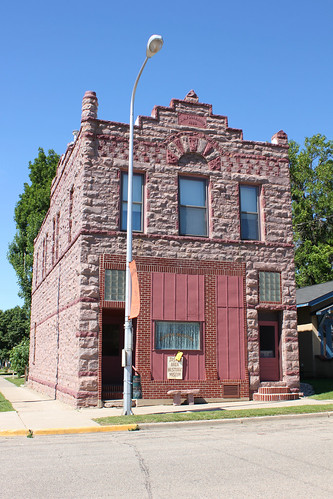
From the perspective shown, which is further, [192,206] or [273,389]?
[192,206]

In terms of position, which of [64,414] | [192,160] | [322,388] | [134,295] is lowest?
[64,414]

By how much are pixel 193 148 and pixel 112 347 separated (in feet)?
24.0

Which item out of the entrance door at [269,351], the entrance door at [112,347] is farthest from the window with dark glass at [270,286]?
the entrance door at [112,347]

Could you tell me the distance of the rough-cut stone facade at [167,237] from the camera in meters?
15.5

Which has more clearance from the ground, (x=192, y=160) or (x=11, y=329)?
(x=192, y=160)

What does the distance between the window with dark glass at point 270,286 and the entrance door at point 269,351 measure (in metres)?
0.89

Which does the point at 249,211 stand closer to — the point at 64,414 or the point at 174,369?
the point at 174,369

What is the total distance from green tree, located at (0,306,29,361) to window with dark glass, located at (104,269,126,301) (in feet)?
150

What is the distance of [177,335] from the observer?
16062 mm

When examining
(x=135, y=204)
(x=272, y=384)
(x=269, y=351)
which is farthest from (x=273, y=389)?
(x=135, y=204)

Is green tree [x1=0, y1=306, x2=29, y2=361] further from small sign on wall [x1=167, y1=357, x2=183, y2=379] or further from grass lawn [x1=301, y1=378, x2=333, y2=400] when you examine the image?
small sign on wall [x1=167, y1=357, x2=183, y2=379]

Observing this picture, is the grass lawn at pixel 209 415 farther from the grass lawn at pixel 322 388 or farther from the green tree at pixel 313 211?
the green tree at pixel 313 211

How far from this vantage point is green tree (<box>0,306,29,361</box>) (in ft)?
205

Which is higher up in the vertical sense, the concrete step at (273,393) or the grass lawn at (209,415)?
the concrete step at (273,393)
